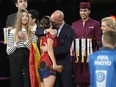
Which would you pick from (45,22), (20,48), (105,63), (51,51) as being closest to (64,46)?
(51,51)

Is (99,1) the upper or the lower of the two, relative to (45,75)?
upper

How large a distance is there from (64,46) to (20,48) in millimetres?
788

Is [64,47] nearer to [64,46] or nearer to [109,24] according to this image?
[64,46]

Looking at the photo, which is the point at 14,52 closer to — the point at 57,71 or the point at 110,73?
the point at 57,71

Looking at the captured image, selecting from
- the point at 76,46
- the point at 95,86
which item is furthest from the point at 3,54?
the point at 95,86

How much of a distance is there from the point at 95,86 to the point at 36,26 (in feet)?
6.92

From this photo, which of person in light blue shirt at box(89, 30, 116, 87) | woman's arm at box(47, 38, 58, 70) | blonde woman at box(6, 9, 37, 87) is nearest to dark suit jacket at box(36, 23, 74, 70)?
woman's arm at box(47, 38, 58, 70)

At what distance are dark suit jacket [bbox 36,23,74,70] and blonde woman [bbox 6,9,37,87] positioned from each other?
376 millimetres

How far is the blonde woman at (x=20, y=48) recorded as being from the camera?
25.7ft

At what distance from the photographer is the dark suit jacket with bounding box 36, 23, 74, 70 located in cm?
745

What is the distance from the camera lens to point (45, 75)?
7305mm

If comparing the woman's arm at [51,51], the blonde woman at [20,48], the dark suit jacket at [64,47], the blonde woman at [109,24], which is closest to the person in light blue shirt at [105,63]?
the blonde woman at [109,24]

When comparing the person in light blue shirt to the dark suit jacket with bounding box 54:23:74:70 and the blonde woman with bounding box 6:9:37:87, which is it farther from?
the blonde woman with bounding box 6:9:37:87

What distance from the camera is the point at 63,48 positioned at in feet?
24.5
